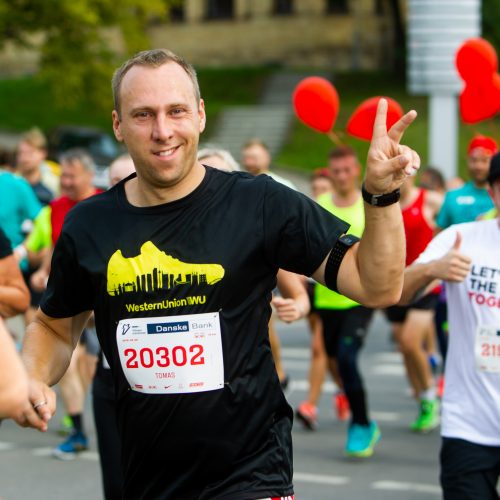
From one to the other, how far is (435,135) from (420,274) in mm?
14302

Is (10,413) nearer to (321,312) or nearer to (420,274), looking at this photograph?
(420,274)

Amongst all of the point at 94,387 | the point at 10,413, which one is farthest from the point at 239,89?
the point at 10,413

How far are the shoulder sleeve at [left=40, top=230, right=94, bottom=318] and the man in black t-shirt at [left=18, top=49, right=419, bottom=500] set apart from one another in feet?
0.07

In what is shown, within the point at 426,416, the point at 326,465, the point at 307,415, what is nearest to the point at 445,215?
the point at 426,416

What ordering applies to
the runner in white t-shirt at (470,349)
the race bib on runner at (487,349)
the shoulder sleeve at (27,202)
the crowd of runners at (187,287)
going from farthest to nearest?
the shoulder sleeve at (27,202)
the race bib on runner at (487,349)
the runner in white t-shirt at (470,349)
the crowd of runners at (187,287)

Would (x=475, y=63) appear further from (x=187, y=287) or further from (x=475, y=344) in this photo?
(x=187, y=287)

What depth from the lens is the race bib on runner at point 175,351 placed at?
3.87 m

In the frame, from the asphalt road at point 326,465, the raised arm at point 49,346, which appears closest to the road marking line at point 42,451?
the asphalt road at point 326,465

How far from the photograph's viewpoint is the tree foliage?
3070 cm

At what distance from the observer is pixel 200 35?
167 feet

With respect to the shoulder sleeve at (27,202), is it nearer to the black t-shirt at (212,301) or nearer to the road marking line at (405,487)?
the road marking line at (405,487)

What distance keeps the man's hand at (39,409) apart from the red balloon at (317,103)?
5195 mm

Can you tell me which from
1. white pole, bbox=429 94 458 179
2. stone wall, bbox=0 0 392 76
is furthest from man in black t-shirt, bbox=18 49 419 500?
stone wall, bbox=0 0 392 76

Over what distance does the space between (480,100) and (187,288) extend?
14.8ft
